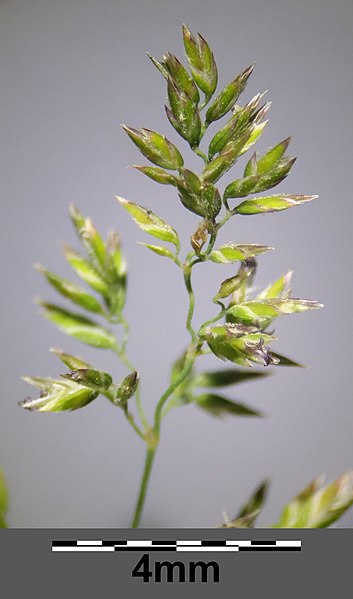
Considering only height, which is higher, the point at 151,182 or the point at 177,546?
the point at 151,182

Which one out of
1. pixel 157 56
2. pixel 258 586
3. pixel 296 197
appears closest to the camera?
pixel 296 197

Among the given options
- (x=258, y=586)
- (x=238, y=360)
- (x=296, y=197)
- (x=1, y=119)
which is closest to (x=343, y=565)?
(x=258, y=586)

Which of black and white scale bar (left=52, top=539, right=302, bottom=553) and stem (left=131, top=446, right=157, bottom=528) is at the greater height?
stem (left=131, top=446, right=157, bottom=528)

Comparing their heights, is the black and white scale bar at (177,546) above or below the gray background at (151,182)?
below

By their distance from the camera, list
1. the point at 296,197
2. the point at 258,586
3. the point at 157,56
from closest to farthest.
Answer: the point at 296,197
the point at 258,586
the point at 157,56

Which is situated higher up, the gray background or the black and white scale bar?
the gray background

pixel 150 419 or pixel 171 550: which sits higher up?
pixel 150 419

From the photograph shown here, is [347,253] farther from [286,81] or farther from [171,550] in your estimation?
[171,550]

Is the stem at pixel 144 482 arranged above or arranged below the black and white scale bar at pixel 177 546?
above
